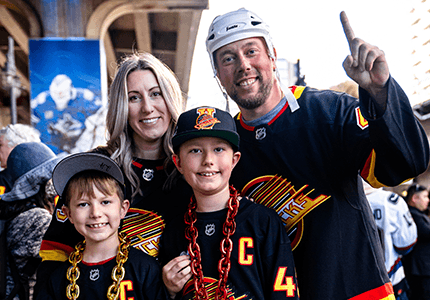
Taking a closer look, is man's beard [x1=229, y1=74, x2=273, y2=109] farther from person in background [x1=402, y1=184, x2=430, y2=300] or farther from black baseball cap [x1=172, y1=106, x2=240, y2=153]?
person in background [x1=402, y1=184, x2=430, y2=300]

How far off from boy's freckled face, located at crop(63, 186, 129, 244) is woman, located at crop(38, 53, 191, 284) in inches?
6.2

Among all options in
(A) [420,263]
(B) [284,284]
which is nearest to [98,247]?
(B) [284,284]

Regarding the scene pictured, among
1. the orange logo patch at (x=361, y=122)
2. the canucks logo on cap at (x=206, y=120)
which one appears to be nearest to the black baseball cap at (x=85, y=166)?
the canucks logo on cap at (x=206, y=120)

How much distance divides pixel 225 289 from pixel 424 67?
74.7 feet

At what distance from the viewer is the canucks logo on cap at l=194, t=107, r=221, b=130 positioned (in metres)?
1.95

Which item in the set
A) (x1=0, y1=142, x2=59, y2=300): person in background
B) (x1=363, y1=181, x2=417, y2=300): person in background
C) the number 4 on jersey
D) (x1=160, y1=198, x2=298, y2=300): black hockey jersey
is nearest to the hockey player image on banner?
(x1=0, y1=142, x2=59, y2=300): person in background

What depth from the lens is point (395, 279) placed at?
495cm

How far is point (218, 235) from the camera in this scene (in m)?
1.92

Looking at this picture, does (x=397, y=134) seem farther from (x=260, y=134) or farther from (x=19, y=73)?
(x=19, y=73)

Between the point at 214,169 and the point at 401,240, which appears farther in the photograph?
the point at 401,240

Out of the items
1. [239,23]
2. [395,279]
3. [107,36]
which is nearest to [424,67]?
[107,36]

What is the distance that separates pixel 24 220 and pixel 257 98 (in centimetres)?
223

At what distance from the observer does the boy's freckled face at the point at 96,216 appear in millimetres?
1997

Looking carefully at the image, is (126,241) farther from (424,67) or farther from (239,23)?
(424,67)
